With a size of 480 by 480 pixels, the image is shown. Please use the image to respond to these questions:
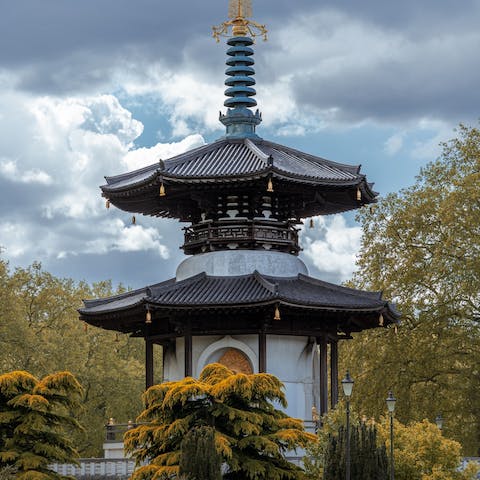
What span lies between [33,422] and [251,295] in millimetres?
8014

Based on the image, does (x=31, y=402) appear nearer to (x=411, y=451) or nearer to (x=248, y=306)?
(x=248, y=306)

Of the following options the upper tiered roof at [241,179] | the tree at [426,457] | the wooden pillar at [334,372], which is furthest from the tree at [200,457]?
the wooden pillar at [334,372]

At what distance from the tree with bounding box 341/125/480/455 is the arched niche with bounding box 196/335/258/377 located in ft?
31.0

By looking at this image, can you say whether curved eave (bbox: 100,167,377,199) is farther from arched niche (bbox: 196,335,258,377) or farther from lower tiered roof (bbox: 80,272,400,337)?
arched niche (bbox: 196,335,258,377)

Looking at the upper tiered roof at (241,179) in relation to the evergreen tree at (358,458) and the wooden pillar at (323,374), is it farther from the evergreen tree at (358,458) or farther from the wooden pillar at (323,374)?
the evergreen tree at (358,458)

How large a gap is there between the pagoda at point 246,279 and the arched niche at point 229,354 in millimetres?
32

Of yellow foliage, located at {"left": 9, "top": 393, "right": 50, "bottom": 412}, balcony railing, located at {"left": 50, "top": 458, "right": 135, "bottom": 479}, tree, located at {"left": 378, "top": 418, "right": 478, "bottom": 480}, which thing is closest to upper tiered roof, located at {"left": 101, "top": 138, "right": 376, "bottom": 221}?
balcony railing, located at {"left": 50, "top": 458, "right": 135, "bottom": 479}

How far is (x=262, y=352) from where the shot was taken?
4169 cm

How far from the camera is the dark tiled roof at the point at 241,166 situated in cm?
4241

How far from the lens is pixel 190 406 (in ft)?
119

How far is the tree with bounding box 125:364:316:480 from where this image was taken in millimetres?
35406

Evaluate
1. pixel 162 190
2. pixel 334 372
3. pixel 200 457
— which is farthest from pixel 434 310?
pixel 200 457

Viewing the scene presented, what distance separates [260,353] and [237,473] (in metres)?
6.62

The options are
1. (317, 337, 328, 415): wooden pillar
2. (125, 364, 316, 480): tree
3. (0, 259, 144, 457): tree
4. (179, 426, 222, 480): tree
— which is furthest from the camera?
(0, 259, 144, 457): tree
